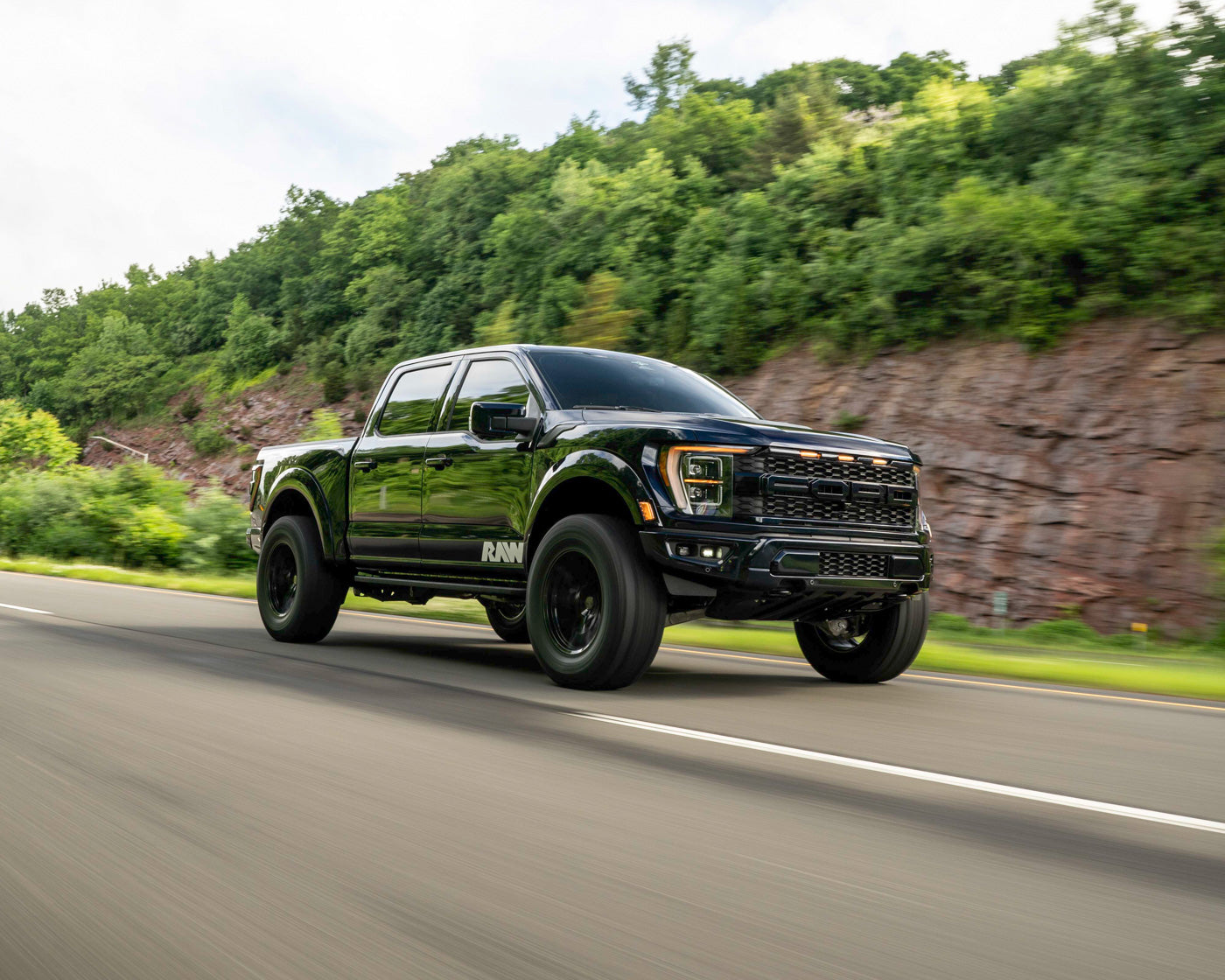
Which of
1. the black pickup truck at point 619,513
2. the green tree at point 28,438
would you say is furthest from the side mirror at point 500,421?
the green tree at point 28,438

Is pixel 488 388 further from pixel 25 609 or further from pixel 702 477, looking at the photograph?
pixel 25 609

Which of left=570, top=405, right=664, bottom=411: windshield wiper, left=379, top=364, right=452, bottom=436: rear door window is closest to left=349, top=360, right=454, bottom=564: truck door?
left=379, top=364, right=452, bottom=436: rear door window

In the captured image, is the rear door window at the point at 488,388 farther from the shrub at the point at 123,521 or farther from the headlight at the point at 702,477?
the shrub at the point at 123,521

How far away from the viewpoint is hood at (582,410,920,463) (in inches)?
276

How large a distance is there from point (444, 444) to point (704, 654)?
2.92 meters

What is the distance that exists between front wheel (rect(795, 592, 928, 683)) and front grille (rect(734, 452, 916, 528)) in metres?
0.72

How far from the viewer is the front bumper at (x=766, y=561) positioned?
22.4 ft

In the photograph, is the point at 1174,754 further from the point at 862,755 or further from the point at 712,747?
the point at 712,747

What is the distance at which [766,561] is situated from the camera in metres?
6.81

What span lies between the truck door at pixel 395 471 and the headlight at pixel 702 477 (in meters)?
2.63

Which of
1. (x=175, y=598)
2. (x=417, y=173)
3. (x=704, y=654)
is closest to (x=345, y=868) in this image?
(x=704, y=654)

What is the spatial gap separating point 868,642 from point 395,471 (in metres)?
3.64

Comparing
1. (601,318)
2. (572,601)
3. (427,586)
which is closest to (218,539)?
(601,318)

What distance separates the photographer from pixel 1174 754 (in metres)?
5.60
